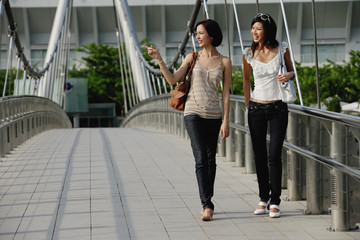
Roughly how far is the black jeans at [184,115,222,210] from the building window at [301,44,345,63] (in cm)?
5545

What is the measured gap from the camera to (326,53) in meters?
61.1

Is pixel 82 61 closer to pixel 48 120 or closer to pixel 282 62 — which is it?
pixel 48 120

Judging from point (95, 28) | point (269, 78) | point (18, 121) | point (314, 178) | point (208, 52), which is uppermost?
point (95, 28)

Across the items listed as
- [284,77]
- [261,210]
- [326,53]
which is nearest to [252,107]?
[284,77]

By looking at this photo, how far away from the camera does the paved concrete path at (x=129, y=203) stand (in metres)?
5.64

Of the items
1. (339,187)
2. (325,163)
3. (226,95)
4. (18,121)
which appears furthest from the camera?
(18,121)

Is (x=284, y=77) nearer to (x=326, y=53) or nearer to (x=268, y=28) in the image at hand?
(x=268, y=28)

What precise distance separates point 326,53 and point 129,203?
2195 inches

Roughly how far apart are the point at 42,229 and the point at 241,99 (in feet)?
14.5

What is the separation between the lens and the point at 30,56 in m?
63.7

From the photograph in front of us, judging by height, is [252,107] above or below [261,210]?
above

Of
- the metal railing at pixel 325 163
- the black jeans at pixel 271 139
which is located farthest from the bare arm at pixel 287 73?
the metal railing at pixel 325 163

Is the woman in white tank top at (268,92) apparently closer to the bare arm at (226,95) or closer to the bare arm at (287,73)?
the bare arm at (287,73)

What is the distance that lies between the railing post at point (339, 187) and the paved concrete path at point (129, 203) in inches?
3.9
